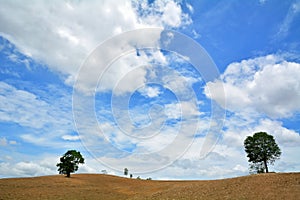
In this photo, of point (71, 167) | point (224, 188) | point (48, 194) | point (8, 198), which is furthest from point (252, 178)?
point (71, 167)

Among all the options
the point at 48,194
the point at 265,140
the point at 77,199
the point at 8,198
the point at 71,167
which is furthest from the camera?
the point at 71,167

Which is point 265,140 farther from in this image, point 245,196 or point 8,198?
Result: point 8,198

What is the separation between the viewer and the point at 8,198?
36.1 metres

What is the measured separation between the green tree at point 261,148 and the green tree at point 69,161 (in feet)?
130

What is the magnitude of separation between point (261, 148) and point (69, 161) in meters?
44.9

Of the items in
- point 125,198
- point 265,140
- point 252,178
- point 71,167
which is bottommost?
point 125,198

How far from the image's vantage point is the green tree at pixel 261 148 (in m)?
57.0

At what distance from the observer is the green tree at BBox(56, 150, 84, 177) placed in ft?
216

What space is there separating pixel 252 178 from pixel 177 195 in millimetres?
11272

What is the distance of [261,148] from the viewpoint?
188 feet

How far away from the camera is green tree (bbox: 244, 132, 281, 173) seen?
187 ft

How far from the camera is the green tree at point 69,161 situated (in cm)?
6569

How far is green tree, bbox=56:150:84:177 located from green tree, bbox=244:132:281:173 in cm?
3972

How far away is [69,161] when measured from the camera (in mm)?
65875
